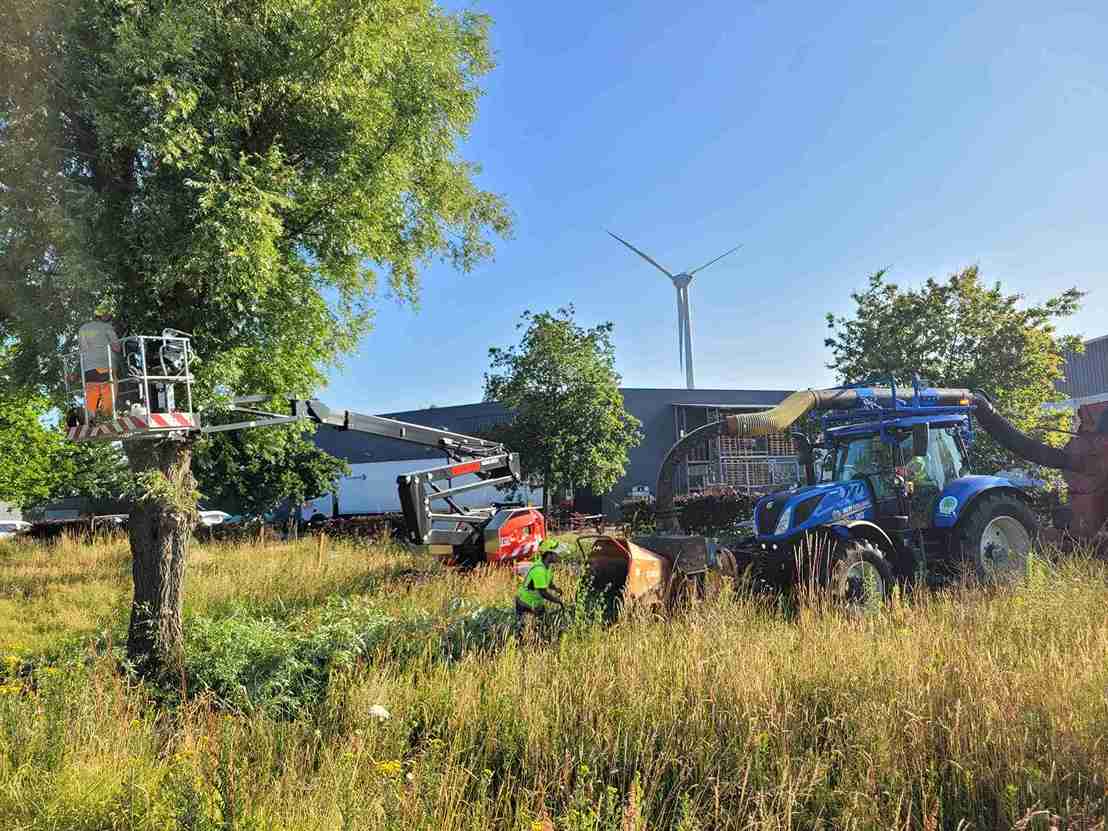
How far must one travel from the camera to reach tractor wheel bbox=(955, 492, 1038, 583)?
8.12 metres

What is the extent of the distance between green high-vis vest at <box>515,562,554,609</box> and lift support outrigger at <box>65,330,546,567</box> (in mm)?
3166

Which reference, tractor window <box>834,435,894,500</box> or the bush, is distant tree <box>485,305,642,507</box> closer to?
the bush

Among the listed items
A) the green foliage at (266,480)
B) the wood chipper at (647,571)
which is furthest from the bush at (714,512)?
the wood chipper at (647,571)

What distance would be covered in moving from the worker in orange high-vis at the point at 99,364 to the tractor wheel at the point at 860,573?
625 centimetres

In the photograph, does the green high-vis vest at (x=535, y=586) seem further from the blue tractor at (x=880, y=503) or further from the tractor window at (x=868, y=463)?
the tractor window at (x=868, y=463)

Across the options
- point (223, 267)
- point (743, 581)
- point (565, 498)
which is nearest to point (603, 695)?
point (743, 581)

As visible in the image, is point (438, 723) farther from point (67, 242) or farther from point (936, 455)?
point (936, 455)

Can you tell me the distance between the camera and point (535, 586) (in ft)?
22.1

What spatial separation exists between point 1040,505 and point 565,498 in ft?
71.4

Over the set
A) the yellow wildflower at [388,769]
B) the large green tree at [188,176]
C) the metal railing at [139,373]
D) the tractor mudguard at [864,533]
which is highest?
the large green tree at [188,176]

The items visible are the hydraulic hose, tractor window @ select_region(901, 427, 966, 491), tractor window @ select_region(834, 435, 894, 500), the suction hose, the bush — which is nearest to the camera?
the suction hose

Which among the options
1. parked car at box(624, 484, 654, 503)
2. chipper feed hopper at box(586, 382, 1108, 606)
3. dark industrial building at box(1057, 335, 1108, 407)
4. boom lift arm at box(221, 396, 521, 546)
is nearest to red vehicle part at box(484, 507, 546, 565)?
boom lift arm at box(221, 396, 521, 546)

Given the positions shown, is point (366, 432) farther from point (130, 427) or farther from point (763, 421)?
point (763, 421)

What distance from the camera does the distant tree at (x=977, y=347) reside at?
45.5 ft
